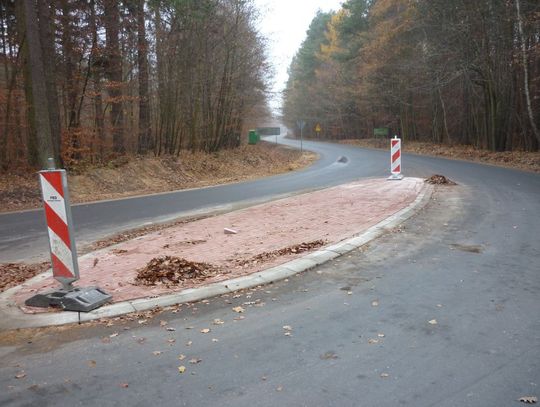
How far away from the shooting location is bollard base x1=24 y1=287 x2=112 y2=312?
4965mm

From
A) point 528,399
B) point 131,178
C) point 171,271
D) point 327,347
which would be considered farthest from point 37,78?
point 528,399

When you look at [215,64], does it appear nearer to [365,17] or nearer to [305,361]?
[365,17]

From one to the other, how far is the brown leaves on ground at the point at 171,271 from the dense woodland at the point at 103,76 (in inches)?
422

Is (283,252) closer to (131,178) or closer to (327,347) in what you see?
(327,347)

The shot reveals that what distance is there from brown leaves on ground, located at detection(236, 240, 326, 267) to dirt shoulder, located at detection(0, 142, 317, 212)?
10286 millimetres

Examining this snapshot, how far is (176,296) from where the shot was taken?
17.3 feet

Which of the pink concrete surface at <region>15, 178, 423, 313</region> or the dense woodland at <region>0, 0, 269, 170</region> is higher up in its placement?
the dense woodland at <region>0, 0, 269, 170</region>

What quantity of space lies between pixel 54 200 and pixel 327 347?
3472 mm

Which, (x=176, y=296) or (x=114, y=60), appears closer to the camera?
(x=176, y=296)

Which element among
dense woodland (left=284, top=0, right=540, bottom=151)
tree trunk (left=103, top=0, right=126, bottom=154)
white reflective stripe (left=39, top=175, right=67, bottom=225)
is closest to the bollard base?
white reflective stripe (left=39, top=175, right=67, bottom=225)

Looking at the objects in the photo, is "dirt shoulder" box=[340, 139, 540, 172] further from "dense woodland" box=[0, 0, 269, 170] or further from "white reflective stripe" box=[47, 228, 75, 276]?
"white reflective stripe" box=[47, 228, 75, 276]

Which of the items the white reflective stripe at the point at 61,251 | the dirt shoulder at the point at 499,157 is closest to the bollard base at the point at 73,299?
the white reflective stripe at the point at 61,251

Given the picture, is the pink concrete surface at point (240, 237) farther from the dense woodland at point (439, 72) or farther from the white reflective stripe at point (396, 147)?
the dense woodland at point (439, 72)

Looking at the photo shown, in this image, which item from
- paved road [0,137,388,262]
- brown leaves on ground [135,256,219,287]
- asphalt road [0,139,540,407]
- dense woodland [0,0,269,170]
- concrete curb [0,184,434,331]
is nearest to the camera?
asphalt road [0,139,540,407]
